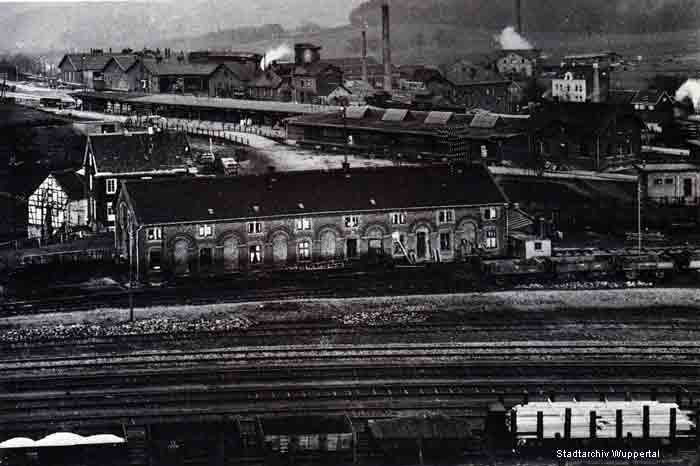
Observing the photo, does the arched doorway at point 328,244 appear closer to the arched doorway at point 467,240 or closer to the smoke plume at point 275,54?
the arched doorway at point 467,240

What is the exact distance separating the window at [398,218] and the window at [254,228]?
5936mm

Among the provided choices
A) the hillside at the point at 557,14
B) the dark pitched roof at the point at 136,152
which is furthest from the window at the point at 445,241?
the hillside at the point at 557,14

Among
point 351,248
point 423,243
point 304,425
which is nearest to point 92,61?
point 351,248

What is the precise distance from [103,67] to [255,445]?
204ft

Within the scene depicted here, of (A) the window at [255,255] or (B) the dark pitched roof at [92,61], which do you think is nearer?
(A) the window at [255,255]

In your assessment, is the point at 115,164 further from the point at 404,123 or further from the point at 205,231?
the point at 404,123

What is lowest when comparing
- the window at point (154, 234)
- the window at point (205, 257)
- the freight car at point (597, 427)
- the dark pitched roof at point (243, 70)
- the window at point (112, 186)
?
the freight car at point (597, 427)

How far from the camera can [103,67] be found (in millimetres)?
85312

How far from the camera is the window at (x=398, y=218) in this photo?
49.2 m

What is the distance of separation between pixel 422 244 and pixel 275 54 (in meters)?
38.9

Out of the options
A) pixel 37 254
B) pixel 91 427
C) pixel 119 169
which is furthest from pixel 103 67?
pixel 91 427

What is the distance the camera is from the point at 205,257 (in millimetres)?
47281

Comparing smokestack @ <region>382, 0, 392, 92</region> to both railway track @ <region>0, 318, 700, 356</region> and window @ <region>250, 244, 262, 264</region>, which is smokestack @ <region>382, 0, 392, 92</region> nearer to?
window @ <region>250, 244, 262, 264</region>

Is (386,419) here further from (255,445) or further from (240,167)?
(240,167)
